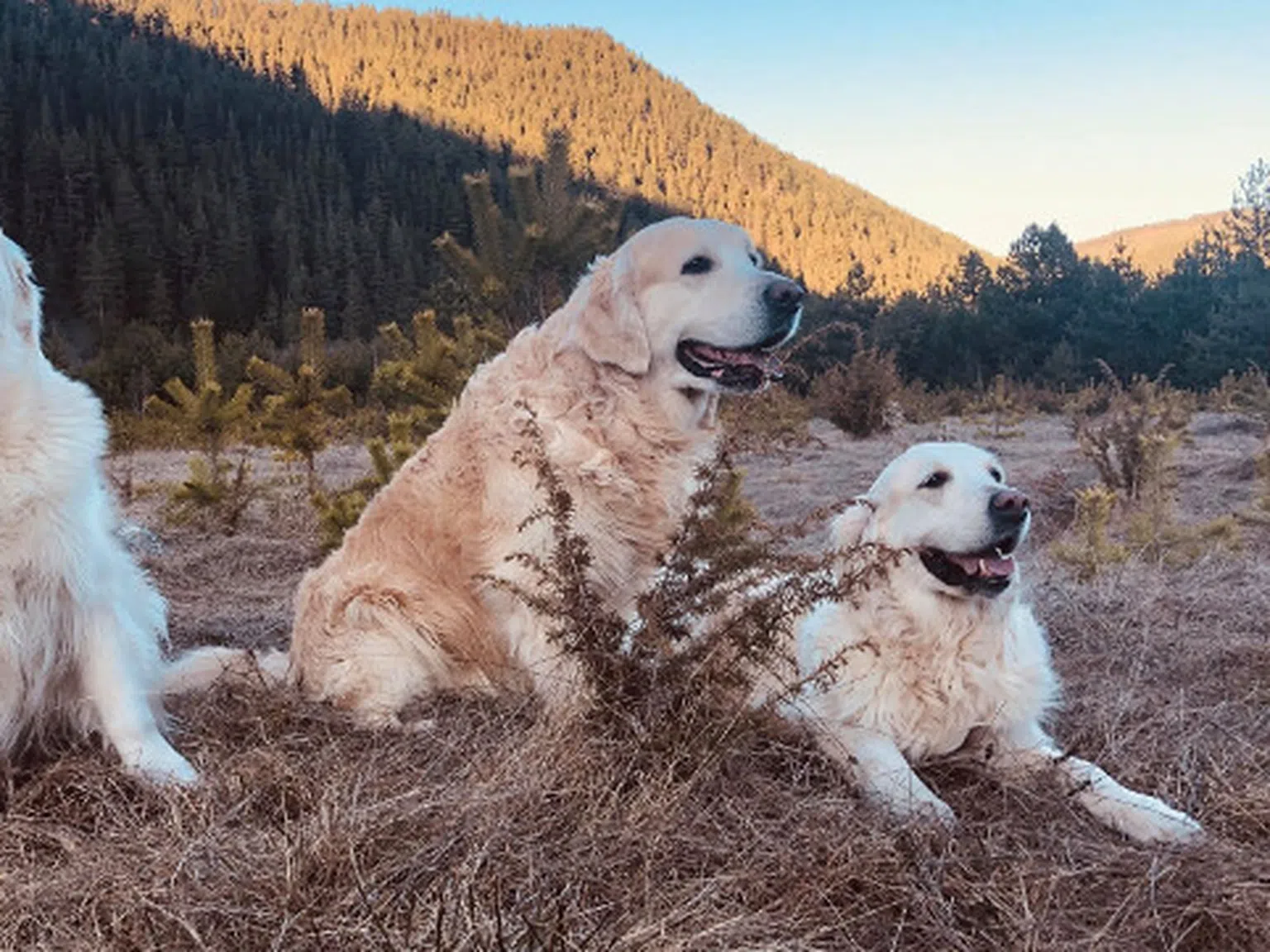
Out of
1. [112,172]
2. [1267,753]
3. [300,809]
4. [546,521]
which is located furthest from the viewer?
[112,172]

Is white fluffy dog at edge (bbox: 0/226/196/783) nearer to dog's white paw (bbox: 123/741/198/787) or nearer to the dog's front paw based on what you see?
dog's white paw (bbox: 123/741/198/787)

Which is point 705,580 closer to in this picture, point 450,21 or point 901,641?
point 901,641

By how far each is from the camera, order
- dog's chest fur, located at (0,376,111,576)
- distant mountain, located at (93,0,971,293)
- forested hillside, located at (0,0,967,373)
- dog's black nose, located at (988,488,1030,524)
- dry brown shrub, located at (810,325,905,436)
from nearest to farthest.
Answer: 1. dog's chest fur, located at (0,376,111,576)
2. dog's black nose, located at (988,488,1030,524)
3. dry brown shrub, located at (810,325,905,436)
4. forested hillside, located at (0,0,967,373)
5. distant mountain, located at (93,0,971,293)

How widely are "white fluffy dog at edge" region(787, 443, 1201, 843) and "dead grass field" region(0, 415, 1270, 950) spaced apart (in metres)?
0.12

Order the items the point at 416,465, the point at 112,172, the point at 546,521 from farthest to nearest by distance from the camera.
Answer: the point at 112,172 → the point at 416,465 → the point at 546,521

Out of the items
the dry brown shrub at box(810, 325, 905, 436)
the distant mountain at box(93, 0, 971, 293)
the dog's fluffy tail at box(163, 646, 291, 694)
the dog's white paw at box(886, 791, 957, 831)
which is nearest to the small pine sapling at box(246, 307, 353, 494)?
the dog's fluffy tail at box(163, 646, 291, 694)

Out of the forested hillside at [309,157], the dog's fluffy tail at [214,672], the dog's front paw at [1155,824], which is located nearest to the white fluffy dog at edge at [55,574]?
the dog's fluffy tail at [214,672]

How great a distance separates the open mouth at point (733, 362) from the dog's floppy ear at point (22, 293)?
66.1 inches

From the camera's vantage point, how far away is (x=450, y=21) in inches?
4331

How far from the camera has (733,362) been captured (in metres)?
2.99

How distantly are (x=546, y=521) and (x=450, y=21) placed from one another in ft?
392

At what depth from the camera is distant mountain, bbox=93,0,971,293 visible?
7169 cm

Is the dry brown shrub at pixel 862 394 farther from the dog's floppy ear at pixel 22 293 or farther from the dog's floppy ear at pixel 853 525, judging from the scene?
the dog's floppy ear at pixel 22 293

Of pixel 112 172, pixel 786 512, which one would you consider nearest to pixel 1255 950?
pixel 786 512
